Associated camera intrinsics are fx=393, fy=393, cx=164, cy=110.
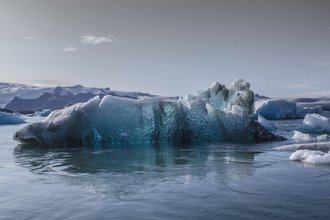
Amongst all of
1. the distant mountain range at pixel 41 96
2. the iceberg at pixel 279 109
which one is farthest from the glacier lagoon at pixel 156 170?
the distant mountain range at pixel 41 96

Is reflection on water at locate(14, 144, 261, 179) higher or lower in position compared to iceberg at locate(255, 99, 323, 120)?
lower

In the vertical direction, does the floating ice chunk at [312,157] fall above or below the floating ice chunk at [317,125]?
below

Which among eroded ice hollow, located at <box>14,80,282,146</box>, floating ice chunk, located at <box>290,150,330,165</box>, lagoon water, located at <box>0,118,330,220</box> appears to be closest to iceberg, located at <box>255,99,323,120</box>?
eroded ice hollow, located at <box>14,80,282,146</box>

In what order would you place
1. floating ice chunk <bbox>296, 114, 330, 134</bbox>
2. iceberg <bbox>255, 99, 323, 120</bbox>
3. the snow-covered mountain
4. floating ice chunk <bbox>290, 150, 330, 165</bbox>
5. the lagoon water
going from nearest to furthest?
the lagoon water
floating ice chunk <bbox>290, 150, 330, 165</bbox>
floating ice chunk <bbox>296, 114, 330, 134</bbox>
iceberg <bbox>255, 99, 323, 120</bbox>
the snow-covered mountain

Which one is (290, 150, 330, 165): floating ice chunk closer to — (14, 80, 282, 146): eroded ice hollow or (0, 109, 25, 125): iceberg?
(14, 80, 282, 146): eroded ice hollow

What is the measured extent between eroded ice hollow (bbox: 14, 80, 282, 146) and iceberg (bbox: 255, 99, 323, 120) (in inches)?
1122

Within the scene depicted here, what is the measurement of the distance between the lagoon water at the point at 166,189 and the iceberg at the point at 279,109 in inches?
1341

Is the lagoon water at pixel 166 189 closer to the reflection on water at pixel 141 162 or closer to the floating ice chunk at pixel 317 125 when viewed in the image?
the reflection on water at pixel 141 162

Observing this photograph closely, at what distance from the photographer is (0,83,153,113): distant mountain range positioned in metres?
88.6

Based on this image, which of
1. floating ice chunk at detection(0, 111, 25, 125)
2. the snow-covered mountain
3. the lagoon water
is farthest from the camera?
the snow-covered mountain

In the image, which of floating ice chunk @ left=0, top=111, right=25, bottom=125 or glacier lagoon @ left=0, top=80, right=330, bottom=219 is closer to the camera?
glacier lagoon @ left=0, top=80, right=330, bottom=219

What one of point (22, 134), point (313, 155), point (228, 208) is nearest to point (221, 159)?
point (313, 155)

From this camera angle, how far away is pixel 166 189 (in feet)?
17.1

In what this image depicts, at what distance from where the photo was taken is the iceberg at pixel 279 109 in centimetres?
4162
